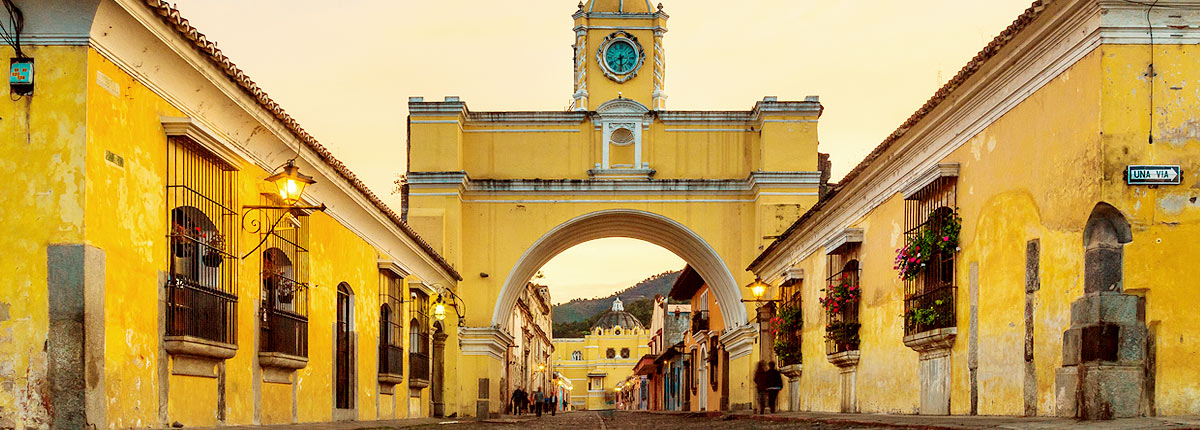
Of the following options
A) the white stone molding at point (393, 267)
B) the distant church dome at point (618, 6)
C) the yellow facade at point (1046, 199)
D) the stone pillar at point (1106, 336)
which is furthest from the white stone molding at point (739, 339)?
the stone pillar at point (1106, 336)

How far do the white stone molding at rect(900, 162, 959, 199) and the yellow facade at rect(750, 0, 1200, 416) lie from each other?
0.07 meters

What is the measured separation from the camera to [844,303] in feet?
53.3

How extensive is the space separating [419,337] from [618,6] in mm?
9528

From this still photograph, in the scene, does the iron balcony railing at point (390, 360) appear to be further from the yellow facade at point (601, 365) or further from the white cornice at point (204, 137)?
the yellow facade at point (601, 365)

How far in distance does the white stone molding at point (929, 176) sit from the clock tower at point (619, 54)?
14.6 meters

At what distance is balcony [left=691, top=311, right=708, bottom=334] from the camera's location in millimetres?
37188

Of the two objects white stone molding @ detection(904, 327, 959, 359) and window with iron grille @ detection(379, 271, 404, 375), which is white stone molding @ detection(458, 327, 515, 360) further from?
white stone molding @ detection(904, 327, 959, 359)

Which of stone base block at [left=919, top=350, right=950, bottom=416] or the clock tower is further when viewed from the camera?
the clock tower

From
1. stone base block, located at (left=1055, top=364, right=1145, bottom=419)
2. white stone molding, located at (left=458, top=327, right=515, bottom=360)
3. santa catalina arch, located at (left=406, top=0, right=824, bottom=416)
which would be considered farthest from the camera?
santa catalina arch, located at (left=406, top=0, right=824, bottom=416)

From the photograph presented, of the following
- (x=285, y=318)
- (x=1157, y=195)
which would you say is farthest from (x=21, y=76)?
(x=1157, y=195)

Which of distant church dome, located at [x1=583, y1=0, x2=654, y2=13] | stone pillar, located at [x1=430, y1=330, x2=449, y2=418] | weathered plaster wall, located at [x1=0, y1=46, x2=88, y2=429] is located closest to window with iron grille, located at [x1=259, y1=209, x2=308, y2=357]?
weathered plaster wall, located at [x1=0, y1=46, x2=88, y2=429]

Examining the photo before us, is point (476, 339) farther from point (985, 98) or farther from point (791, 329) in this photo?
point (985, 98)

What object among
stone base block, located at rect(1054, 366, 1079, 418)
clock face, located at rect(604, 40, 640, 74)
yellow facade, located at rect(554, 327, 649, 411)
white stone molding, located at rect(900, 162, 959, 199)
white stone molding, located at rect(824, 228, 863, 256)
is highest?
clock face, located at rect(604, 40, 640, 74)

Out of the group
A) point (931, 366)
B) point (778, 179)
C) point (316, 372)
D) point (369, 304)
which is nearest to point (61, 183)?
point (316, 372)
